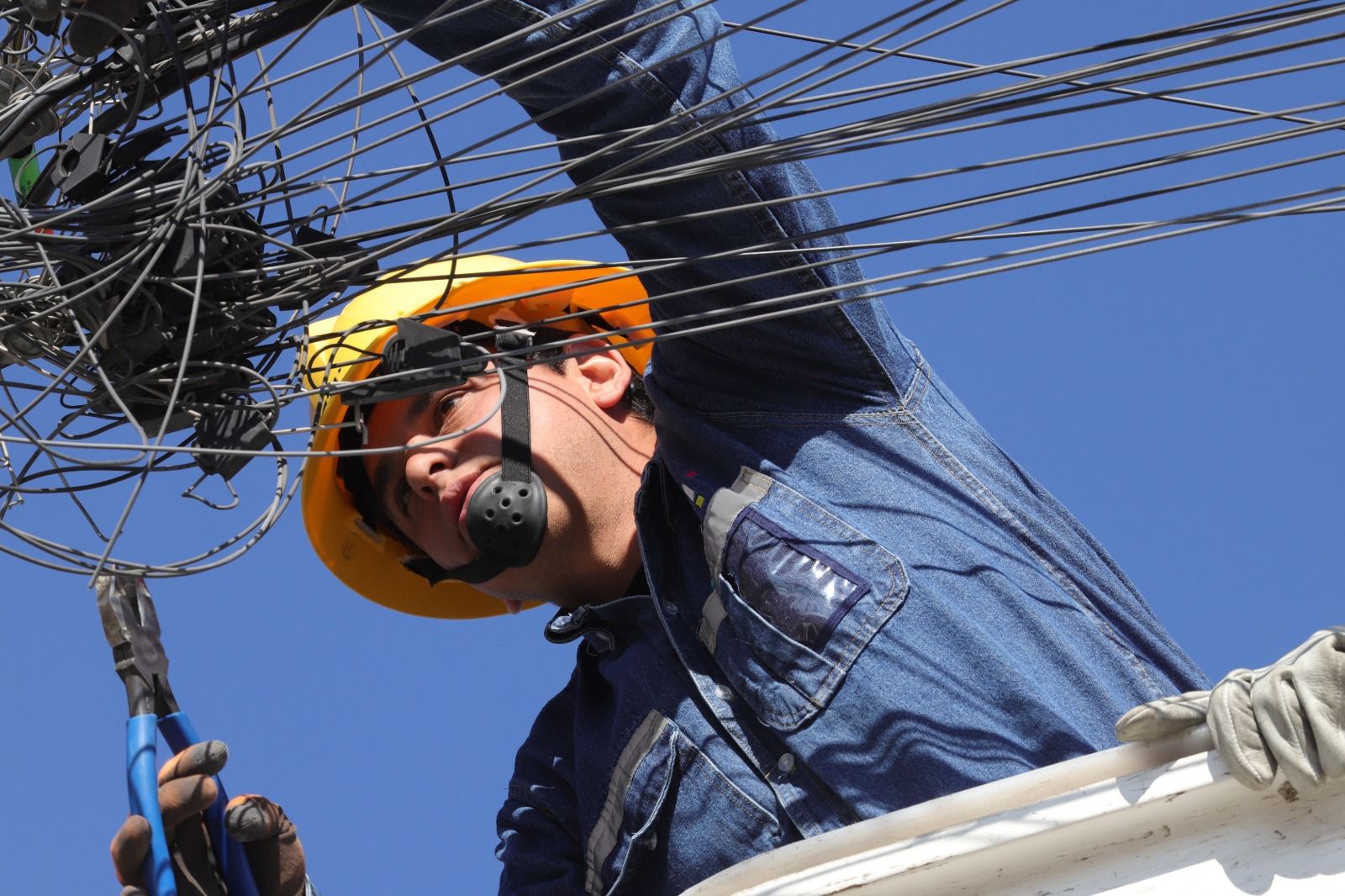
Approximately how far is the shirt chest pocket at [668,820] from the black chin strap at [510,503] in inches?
16.3

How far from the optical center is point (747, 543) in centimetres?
252

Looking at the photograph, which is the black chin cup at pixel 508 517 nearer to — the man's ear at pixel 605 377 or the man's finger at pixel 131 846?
the man's ear at pixel 605 377

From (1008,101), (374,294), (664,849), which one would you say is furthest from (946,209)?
(374,294)

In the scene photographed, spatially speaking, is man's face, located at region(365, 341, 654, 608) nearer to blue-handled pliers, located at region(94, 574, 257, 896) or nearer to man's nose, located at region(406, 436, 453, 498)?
man's nose, located at region(406, 436, 453, 498)

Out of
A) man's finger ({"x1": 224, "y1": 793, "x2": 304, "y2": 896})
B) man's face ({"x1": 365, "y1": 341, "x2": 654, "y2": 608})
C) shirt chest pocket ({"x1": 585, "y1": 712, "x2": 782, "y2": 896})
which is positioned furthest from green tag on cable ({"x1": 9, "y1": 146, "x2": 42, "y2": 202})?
shirt chest pocket ({"x1": 585, "y1": 712, "x2": 782, "y2": 896})

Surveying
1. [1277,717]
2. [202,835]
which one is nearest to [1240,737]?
[1277,717]

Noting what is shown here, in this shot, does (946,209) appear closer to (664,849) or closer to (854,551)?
(854,551)

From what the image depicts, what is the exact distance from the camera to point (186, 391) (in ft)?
7.91

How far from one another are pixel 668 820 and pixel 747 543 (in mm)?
522

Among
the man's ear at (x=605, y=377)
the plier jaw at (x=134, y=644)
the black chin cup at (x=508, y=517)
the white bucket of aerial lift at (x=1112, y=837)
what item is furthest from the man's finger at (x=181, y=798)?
the white bucket of aerial lift at (x=1112, y=837)

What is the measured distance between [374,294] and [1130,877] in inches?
91.8

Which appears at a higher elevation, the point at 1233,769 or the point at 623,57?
the point at 623,57

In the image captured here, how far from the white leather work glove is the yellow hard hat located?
1589 mm

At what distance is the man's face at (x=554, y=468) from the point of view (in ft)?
9.68
